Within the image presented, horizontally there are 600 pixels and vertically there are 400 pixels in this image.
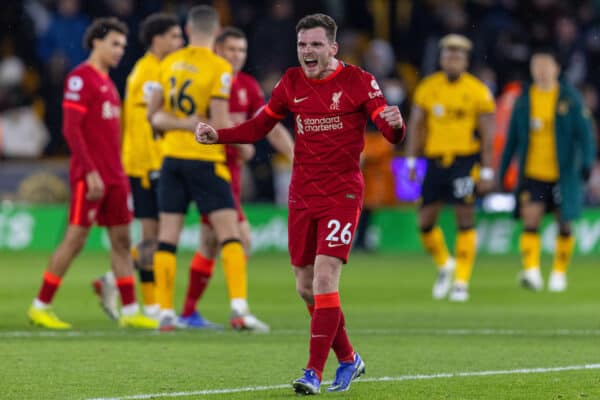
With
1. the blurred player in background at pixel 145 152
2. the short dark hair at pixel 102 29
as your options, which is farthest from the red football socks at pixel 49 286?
the short dark hair at pixel 102 29

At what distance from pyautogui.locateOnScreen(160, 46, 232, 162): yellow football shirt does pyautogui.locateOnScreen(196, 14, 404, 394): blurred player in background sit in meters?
2.62

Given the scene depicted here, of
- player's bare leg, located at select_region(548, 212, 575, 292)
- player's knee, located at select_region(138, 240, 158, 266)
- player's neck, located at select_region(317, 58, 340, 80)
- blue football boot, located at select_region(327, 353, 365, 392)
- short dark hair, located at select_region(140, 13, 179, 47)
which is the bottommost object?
player's bare leg, located at select_region(548, 212, 575, 292)

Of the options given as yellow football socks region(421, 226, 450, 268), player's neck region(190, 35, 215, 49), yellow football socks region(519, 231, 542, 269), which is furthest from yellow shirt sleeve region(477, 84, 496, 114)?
player's neck region(190, 35, 215, 49)

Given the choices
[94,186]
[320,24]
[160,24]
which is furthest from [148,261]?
[320,24]

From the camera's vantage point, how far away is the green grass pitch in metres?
7.63

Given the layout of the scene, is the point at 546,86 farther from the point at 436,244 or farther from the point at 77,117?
the point at 77,117

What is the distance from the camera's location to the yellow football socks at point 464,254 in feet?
48.3

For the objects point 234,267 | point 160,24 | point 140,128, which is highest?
point 160,24

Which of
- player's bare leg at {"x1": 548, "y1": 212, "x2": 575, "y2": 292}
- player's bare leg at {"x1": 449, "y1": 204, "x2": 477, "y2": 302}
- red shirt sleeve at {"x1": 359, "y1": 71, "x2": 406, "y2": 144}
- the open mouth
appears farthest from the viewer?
player's bare leg at {"x1": 548, "y1": 212, "x2": 575, "y2": 292}

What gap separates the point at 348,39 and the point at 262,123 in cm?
1695

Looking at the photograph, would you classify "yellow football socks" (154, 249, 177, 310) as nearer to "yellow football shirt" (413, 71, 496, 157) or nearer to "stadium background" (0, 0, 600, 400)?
"stadium background" (0, 0, 600, 400)

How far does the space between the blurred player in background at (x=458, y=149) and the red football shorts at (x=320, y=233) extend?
22.3 ft

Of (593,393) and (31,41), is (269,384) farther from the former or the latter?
(31,41)

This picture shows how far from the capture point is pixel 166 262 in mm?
10852
